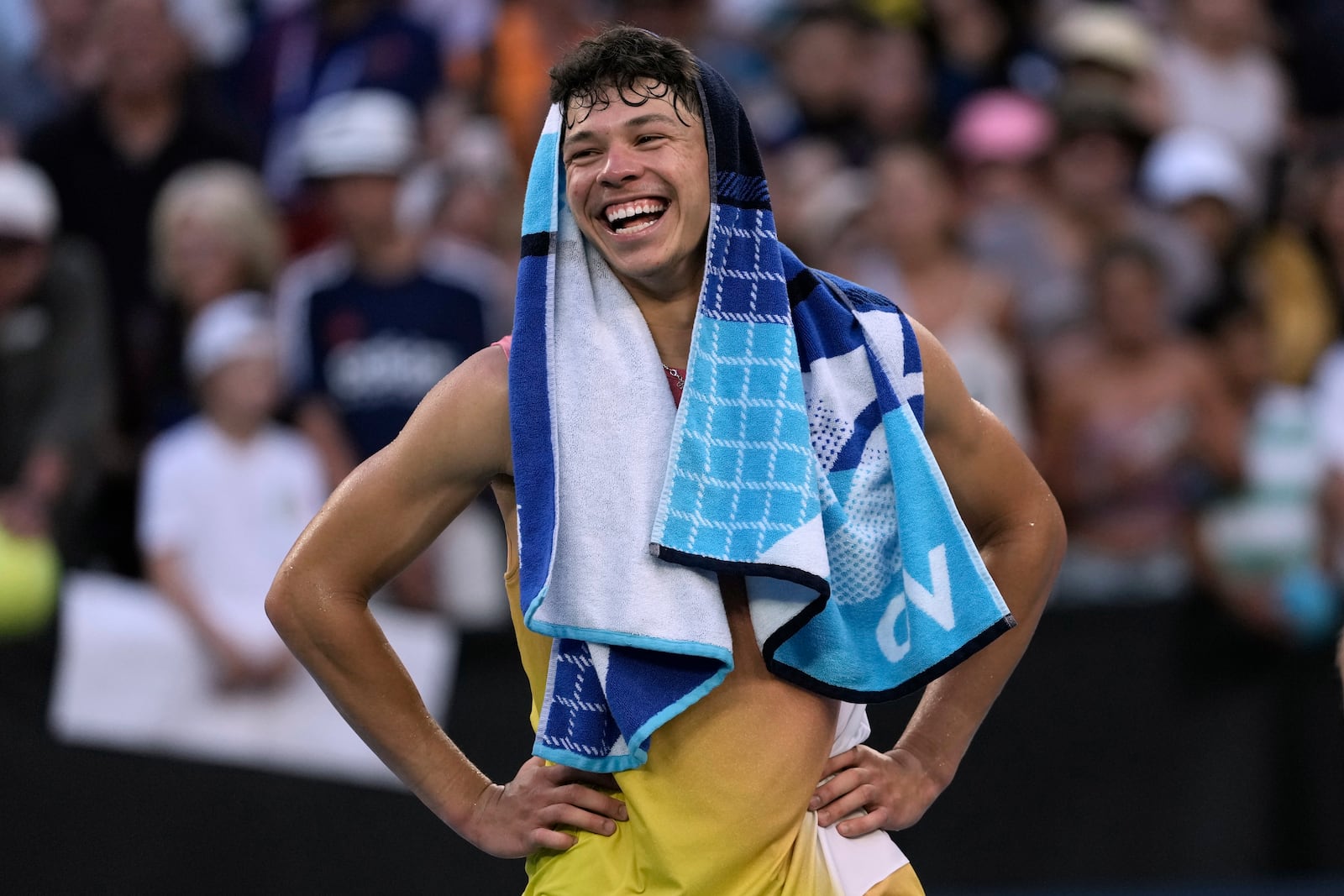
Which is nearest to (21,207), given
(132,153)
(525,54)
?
(132,153)

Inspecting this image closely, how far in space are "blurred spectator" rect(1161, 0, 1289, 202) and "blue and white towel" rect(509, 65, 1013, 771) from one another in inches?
218

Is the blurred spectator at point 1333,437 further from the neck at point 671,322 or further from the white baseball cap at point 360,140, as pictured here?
the neck at point 671,322

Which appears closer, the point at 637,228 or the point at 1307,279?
the point at 637,228

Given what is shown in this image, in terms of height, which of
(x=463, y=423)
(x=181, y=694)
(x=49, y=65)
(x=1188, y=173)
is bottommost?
(x=181, y=694)

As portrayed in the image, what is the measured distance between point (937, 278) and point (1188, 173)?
150 centimetres

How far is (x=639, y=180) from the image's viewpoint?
2.87m

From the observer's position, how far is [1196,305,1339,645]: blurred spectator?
616cm

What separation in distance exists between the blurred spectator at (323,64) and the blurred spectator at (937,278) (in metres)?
1.81

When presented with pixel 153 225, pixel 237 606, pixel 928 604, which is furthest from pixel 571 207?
pixel 153 225

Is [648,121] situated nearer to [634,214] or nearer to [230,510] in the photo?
[634,214]

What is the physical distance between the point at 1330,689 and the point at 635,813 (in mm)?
4012

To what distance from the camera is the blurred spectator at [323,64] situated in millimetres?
7113

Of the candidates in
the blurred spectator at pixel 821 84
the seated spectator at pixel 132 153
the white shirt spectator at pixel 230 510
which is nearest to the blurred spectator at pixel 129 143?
the seated spectator at pixel 132 153

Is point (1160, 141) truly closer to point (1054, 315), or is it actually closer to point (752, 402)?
point (1054, 315)
